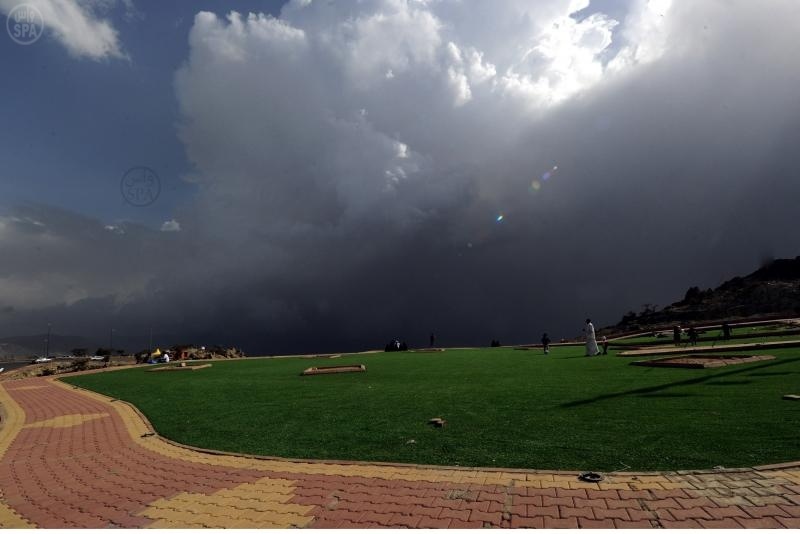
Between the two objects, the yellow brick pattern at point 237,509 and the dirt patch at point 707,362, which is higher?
the dirt patch at point 707,362

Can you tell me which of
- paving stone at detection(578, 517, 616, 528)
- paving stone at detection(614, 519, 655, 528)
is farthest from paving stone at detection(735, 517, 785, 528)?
paving stone at detection(578, 517, 616, 528)

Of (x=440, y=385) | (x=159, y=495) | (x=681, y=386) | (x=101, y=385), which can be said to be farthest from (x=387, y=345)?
(x=159, y=495)

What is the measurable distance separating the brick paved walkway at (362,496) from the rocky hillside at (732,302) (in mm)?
57404

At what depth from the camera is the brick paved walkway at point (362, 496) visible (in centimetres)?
369

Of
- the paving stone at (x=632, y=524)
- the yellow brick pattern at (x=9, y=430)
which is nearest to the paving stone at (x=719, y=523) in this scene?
the paving stone at (x=632, y=524)

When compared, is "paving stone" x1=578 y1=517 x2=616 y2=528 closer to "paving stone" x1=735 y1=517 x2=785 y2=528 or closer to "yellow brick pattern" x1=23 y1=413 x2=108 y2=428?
"paving stone" x1=735 y1=517 x2=785 y2=528

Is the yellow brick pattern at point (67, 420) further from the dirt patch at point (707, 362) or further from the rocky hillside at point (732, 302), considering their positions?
the rocky hillside at point (732, 302)

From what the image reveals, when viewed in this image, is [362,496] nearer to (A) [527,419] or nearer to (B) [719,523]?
(B) [719,523]

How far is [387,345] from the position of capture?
39812 millimetres

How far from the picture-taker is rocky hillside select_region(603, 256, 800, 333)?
201 ft

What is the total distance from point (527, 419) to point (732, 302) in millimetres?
80061

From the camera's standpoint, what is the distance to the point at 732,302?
6869 cm

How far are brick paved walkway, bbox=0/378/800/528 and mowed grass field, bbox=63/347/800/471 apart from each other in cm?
44

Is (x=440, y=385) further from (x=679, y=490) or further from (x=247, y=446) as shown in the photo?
(x=679, y=490)
